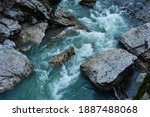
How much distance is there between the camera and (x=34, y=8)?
15.5 metres

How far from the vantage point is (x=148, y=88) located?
34.2 feet

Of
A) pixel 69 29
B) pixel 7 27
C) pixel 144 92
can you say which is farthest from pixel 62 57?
pixel 144 92

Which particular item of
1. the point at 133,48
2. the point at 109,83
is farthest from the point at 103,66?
the point at 133,48

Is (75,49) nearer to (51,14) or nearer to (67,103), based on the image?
(51,14)

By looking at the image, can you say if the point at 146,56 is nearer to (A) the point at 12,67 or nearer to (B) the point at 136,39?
(B) the point at 136,39

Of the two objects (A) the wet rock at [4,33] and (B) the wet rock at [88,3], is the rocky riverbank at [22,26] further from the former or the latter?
(B) the wet rock at [88,3]

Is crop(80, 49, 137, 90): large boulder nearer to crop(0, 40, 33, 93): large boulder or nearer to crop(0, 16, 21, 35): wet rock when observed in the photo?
crop(0, 40, 33, 93): large boulder

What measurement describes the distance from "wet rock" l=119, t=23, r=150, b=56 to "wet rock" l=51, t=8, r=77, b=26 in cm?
279

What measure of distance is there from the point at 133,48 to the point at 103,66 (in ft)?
6.81

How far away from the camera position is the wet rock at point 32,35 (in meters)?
14.7

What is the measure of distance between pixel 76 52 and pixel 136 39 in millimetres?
2691

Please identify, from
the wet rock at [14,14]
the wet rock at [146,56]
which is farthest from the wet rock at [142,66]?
the wet rock at [14,14]

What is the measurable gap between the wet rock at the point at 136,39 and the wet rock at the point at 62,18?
9.16ft

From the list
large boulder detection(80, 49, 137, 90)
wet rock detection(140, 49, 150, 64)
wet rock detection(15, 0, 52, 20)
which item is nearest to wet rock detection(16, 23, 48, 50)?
wet rock detection(15, 0, 52, 20)
